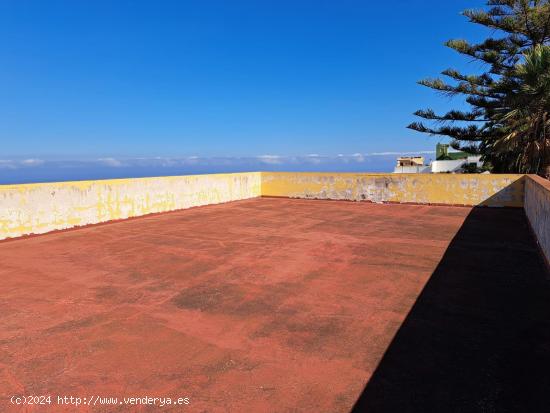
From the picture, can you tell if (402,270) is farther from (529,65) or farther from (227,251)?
(529,65)

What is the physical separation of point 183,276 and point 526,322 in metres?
3.76

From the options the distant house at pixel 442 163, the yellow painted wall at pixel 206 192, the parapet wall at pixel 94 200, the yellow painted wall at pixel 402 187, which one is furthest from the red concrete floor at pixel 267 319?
the distant house at pixel 442 163

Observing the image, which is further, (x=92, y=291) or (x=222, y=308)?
(x=92, y=291)

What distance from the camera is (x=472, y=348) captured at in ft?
9.29

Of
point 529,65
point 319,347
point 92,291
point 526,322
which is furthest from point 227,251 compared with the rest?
point 529,65

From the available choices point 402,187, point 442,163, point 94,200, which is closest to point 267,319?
point 94,200

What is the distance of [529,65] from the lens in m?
9.55

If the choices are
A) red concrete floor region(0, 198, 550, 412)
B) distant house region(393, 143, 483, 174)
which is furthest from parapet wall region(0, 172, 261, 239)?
distant house region(393, 143, 483, 174)

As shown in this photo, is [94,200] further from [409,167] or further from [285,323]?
[409,167]

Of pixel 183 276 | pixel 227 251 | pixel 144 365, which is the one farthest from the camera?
pixel 227 251

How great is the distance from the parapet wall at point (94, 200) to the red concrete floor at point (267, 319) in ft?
2.82

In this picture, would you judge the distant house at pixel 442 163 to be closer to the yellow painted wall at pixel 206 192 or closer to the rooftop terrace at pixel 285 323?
the yellow painted wall at pixel 206 192

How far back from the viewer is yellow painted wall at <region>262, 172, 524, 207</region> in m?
10.8

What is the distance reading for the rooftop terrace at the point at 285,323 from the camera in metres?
2.39
